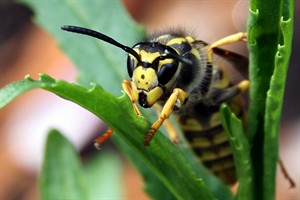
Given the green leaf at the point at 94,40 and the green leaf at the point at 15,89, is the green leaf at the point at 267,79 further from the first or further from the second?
the green leaf at the point at 15,89

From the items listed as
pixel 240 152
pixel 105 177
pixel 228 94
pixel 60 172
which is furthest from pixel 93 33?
pixel 105 177

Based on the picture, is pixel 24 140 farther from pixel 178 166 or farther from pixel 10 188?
pixel 178 166

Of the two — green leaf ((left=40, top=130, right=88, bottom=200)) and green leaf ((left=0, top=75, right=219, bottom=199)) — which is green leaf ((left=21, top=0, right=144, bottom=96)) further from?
green leaf ((left=0, top=75, right=219, bottom=199))

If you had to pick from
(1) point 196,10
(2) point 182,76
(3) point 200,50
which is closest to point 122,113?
(2) point 182,76

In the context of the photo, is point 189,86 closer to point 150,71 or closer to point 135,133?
point 150,71

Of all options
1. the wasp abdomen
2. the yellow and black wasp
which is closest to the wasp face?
the yellow and black wasp

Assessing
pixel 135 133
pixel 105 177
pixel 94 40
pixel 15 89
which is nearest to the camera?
pixel 15 89

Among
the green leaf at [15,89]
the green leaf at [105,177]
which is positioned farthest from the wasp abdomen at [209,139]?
the green leaf at [105,177]
